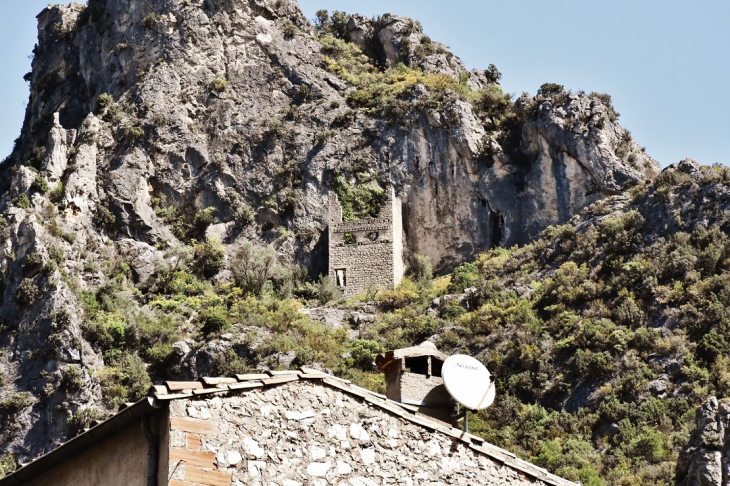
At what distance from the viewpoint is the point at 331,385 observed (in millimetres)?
14461

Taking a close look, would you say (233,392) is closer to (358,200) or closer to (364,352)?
(364,352)

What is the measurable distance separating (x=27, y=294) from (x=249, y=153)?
1813 cm

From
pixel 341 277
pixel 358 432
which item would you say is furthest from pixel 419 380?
pixel 341 277

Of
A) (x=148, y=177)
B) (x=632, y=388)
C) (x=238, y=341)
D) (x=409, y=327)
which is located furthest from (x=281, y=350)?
(x=148, y=177)

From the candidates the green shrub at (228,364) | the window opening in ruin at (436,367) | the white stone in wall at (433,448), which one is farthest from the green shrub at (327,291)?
the white stone in wall at (433,448)

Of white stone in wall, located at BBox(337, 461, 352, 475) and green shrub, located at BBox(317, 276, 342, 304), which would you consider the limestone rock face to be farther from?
green shrub, located at BBox(317, 276, 342, 304)

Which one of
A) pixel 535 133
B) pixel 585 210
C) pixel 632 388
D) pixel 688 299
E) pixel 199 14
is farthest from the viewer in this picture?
pixel 199 14

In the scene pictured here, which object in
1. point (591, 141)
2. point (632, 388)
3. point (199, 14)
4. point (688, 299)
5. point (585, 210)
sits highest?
point (199, 14)

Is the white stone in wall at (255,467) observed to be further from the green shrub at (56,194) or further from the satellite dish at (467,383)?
the green shrub at (56,194)

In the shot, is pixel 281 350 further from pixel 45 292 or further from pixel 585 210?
pixel 585 210

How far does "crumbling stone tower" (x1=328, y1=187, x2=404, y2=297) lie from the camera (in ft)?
194

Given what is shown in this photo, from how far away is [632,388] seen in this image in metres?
40.6

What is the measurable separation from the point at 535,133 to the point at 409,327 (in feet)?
55.4

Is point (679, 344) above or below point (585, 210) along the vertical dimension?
below
